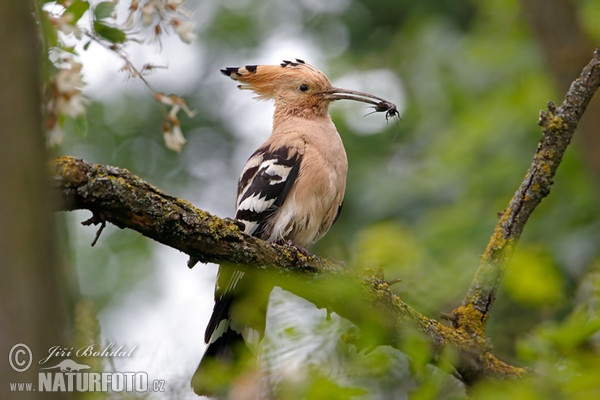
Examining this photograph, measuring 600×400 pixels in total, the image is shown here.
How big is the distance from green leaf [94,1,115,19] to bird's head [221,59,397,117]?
5.92 feet

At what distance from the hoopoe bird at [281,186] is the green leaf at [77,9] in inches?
42.8

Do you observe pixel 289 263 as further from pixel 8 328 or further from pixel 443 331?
pixel 8 328

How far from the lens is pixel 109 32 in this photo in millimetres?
2984

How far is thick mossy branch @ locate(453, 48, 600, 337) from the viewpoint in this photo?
3348 mm

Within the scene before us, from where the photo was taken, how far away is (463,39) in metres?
8.98

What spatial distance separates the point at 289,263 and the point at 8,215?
194cm

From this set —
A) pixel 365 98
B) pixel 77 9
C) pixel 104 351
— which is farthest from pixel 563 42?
pixel 104 351

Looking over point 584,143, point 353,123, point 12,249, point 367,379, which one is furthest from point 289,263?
point 353,123

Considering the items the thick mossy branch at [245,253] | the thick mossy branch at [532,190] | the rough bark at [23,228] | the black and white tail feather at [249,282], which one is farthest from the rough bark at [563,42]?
the rough bark at [23,228]

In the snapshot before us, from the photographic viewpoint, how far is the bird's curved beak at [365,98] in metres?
4.68

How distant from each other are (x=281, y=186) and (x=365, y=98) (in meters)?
0.89

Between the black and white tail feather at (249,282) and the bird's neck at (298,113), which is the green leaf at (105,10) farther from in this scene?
the bird's neck at (298,113)

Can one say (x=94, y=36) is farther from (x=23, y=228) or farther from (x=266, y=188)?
(x=23, y=228)

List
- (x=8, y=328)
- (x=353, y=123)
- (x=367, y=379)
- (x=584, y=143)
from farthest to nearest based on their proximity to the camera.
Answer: (x=353, y=123) → (x=584, y=143) → (x=367, y=379) → (x=8, y=328)
